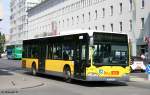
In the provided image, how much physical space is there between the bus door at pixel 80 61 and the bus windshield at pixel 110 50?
0.74 meters

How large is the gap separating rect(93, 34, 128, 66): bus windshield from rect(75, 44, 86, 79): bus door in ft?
2.43

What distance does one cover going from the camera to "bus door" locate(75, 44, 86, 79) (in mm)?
21828

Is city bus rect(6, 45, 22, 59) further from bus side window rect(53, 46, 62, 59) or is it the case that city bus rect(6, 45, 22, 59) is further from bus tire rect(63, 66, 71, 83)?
bus tire rect(63, 66, 71, 83)

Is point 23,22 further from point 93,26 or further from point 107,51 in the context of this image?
point 107,51

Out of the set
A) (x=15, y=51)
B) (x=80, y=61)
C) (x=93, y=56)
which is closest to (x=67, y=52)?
(x=80, y=61)

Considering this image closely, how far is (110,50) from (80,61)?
5.24 feet

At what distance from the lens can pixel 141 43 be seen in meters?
63.2

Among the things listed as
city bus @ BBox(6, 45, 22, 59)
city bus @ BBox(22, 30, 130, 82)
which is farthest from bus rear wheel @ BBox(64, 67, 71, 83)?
city bus @ BBox(6, 45, 22, 59)

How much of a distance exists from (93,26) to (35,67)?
53917 mm

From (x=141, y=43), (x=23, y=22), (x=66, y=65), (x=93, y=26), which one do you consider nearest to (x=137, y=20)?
(x=141, y=43)

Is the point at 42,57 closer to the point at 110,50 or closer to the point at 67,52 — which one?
the point at 67,52

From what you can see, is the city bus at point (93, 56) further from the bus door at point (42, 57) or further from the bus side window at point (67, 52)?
the bus door at point (42, 57)

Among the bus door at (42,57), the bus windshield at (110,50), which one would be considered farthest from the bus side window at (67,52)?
the bus door at (42,57)

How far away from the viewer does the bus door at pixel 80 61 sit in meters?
21.8
